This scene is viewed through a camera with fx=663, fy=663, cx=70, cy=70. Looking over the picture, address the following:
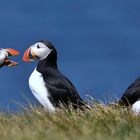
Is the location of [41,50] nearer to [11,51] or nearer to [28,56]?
[28,56]

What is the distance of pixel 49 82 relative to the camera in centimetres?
888

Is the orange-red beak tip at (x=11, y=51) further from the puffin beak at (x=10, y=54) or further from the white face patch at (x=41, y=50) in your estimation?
the white face patch at (x=41, y=50)

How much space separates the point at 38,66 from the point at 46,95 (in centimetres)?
75

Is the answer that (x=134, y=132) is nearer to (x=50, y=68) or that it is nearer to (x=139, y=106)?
(x=139, y=106)

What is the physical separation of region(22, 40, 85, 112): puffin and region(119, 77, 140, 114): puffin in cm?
57

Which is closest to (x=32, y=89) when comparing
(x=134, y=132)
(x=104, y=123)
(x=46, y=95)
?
(x=46, y=95)

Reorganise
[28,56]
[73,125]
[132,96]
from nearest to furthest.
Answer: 1. [73,125]
2. [132,96]
3. [28,56]

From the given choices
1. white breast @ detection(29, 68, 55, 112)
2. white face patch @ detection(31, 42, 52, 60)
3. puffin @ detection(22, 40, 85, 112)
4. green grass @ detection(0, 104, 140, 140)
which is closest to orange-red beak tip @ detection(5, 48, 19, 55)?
puffin @ detection(22, 40, 85, 112)

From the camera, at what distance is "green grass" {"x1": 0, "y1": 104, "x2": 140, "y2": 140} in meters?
4.95

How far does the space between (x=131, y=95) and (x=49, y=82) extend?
1.56 m

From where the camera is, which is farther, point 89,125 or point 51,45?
point 51,45

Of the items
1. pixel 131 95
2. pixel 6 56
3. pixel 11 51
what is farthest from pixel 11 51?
pixel 131 95

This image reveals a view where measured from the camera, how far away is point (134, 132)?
527cm

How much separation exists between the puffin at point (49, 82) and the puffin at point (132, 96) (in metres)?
0.57
